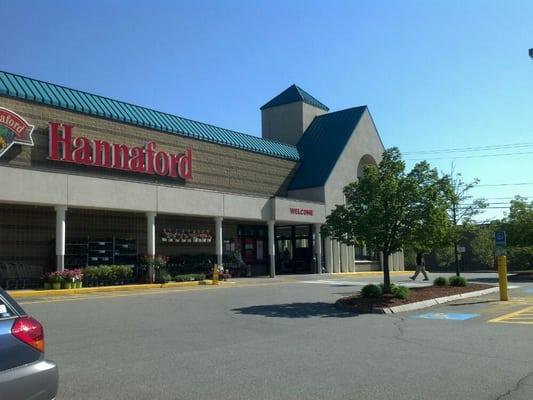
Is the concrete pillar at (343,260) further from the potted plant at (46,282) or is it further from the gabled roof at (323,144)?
the potted plant at (46,282)

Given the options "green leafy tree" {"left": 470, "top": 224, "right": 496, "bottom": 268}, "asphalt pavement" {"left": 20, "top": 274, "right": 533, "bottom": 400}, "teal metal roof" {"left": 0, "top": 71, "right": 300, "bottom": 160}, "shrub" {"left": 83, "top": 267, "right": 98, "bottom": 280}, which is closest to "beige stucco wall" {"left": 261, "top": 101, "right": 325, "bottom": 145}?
"teal metal roof" {"left": 0, "top": 71, "right": 300, "bottom": 160}

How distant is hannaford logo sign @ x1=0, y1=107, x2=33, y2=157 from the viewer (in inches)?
893

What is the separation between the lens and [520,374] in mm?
7645

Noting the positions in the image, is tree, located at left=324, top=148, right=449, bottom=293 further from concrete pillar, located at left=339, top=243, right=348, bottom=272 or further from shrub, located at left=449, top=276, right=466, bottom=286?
concrete pillar, located at left=339, top=243, right=348, bottom=272

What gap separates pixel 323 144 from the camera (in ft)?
136

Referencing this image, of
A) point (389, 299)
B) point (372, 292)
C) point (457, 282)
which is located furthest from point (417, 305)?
point (457, 282)

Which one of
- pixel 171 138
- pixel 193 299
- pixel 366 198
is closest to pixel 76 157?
pixel 171 138

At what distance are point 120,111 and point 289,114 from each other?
1862cm

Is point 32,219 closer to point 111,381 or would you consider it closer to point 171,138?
point 171,138

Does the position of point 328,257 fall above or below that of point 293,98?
below

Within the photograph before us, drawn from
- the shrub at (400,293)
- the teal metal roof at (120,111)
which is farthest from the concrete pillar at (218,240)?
the shrub at (400,293)

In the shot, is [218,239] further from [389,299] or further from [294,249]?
[389,299]

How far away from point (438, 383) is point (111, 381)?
4088mm

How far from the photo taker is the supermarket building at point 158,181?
2344 cm
